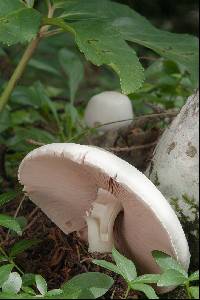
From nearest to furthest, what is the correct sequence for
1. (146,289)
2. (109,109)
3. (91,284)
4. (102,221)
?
(146,289), (91,284), (102,221), (109,109)

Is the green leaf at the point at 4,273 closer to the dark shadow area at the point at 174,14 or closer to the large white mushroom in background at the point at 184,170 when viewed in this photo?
the large white mushroom in background at the point at 184,170

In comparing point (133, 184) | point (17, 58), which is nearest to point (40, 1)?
point (17, 58)

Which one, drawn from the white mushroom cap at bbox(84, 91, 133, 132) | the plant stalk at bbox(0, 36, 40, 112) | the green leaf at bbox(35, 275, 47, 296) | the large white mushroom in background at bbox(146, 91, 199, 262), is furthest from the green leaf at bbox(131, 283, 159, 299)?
the white mushroom cap at bbox(84, 91, 133, 132)

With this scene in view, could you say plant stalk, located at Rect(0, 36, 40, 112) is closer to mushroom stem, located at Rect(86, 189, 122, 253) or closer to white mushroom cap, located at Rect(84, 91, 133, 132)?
mushroom stem, located at Rect(86, 189, 122, 253)

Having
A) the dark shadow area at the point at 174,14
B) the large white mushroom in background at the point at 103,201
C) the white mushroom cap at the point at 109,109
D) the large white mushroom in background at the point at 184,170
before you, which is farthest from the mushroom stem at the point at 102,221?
the dark shadow area at the point at 174,14

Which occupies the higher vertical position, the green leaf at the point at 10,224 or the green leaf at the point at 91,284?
the green leaf at the point at 10,224

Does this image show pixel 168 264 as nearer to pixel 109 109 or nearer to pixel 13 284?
pixel 13 284

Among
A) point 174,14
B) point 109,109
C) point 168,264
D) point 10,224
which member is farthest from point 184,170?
point 174,14
